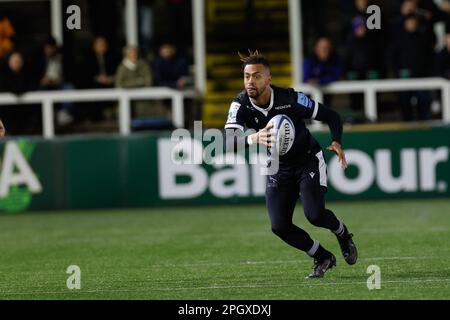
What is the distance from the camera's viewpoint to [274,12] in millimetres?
25234

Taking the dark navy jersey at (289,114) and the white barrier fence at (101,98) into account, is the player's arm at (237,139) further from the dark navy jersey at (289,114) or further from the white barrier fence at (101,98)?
the white barrier fence at (101,98)

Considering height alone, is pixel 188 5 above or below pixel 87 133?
above

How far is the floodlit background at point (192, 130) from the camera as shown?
48.4 feet

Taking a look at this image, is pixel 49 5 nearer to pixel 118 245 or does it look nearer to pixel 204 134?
pixel 204 134

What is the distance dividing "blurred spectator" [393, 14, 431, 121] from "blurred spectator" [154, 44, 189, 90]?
4115 mm

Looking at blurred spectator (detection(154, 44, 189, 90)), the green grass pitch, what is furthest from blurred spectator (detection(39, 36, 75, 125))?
the green grass pitch

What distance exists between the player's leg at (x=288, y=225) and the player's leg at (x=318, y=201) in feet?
0.53

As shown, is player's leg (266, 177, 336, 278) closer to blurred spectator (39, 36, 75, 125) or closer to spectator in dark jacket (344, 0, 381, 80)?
spectator in dark jacket (344, 0, 381, 80)

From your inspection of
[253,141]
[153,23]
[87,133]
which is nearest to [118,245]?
[253,141]

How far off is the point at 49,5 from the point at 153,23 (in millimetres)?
2288

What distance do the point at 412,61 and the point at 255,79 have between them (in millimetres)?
12406

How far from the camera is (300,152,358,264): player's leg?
11.1m

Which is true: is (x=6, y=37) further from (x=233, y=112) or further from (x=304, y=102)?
(x=304, y=102)

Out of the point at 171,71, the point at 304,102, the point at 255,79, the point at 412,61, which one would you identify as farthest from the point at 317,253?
the point at 171,71
